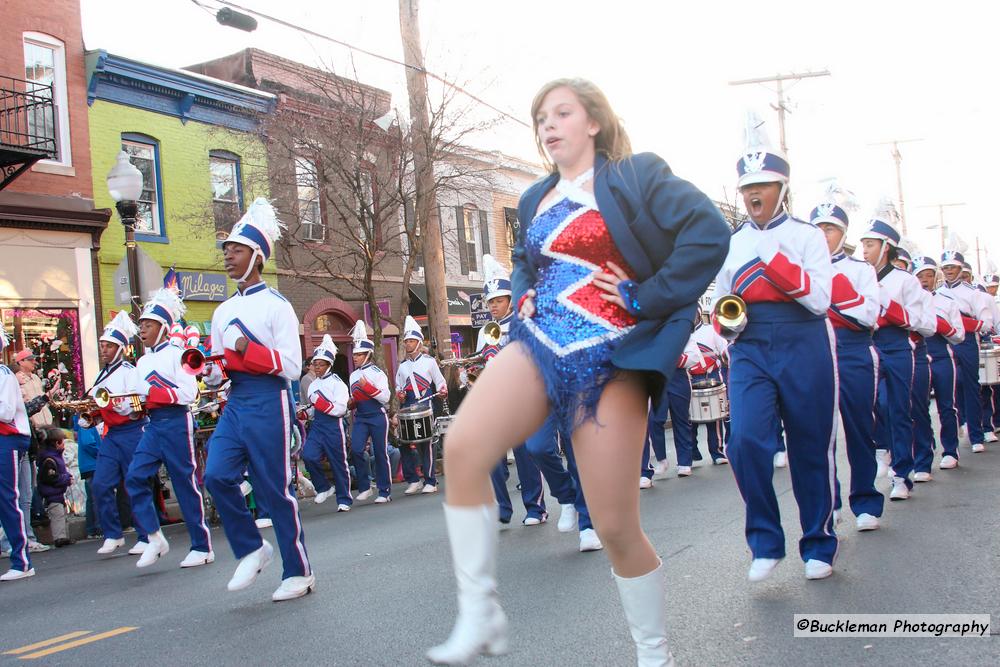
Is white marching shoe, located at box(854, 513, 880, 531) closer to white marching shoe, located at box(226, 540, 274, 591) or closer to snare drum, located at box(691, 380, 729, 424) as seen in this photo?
white marching shoe, located at box(226, 540, 274, 591)

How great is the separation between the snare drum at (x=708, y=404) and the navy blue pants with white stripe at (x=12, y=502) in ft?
25.2

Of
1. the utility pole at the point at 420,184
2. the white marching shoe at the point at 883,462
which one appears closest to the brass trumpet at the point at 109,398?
the white marching shoe at the point at 883,462

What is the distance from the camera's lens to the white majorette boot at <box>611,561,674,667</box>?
3566 millimetres

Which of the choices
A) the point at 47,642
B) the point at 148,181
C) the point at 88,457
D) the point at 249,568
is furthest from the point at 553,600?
the point at 148,181

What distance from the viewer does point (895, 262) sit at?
32.0 feet

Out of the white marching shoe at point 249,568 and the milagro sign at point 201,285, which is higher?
the milagro sign at point 201,285

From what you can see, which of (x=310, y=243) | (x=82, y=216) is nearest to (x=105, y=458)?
(x=82, y=216)

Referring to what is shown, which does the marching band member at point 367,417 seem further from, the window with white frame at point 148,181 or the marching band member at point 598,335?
the marching band member at point 598,335

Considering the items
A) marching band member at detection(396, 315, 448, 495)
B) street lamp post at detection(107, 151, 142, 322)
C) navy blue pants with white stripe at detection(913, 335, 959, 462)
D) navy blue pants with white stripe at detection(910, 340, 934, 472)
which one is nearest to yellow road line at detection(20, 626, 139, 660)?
navy blue pants with white stripe at detection(910, 340, 934, 472)

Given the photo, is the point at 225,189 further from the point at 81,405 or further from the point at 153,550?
the point at 153,550

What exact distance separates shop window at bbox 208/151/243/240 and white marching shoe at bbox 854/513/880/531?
17.9 metres

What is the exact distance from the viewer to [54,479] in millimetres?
12172

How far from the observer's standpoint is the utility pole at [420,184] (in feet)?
62.3

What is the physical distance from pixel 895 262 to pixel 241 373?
6091 millimetres
